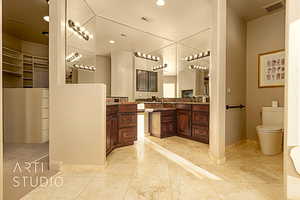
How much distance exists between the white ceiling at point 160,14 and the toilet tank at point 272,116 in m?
2.15

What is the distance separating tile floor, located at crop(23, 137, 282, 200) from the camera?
1490mm

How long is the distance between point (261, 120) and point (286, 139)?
220 centimetres

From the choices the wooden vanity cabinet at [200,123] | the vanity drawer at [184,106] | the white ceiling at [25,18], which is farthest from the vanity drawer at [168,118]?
the white ceiling at [25,18]

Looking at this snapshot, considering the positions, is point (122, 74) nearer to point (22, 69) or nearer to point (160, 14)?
point (160, 14)

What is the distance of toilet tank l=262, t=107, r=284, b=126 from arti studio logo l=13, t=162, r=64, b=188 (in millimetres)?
3469

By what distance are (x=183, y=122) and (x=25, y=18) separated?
4.30 metres

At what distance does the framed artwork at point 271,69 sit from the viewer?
291cm

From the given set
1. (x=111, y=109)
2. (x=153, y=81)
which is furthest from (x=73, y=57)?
(x=153, y=81)

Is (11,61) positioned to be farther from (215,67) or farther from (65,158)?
(215,67)

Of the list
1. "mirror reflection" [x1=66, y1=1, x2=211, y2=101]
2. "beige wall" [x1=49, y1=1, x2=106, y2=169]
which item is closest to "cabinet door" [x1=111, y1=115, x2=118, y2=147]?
"beige wall" [x1=49, y1=1, x2=106, y2=169]

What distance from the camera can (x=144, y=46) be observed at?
14.0 feet

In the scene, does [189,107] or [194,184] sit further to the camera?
[189,107]

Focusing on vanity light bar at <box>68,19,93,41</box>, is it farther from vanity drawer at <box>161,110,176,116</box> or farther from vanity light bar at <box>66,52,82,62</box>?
vanity drawer at <box>161,110,176,116</box>

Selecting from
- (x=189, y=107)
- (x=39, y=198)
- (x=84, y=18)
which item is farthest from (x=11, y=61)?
(x=189, y=107)
